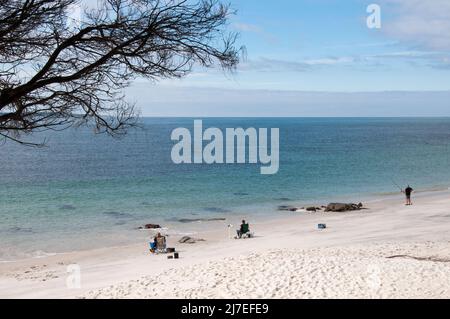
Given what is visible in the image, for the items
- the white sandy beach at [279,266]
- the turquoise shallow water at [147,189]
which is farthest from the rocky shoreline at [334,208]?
the white sandy beach at [279,266]

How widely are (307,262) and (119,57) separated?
11.2 metres

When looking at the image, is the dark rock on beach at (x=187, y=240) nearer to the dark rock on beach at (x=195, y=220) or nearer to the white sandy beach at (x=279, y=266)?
the white sandy beach at (x=279, y=266)

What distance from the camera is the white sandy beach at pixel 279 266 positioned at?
522 inches

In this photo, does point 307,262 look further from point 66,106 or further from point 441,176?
point 441,176

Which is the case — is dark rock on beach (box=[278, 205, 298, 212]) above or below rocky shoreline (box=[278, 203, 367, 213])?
below

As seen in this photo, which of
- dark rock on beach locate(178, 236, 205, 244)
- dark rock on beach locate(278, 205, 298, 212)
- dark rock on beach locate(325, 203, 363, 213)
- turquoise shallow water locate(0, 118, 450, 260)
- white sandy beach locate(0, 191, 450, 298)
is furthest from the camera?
dark rock on beach locate(278, 205, 298, 212)

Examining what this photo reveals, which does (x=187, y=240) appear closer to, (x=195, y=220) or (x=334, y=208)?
(x=195, y=220)

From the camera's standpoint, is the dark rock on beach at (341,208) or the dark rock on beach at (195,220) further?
the dark rock on beach at (341,208)

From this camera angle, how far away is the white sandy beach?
43.5 feet

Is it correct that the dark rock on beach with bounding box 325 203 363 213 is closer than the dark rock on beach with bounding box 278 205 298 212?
Yes

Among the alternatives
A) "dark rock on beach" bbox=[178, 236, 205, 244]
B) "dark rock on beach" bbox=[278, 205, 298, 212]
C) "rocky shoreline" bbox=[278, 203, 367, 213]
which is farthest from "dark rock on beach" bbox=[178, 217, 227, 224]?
"dark rock on beach" bbox=[178, 236, 205, 244]

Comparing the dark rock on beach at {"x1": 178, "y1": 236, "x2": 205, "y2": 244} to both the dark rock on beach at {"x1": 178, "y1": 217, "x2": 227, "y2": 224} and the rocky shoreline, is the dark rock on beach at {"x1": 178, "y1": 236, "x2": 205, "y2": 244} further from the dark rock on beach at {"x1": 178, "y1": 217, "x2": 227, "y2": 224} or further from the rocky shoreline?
the rocky shoreline

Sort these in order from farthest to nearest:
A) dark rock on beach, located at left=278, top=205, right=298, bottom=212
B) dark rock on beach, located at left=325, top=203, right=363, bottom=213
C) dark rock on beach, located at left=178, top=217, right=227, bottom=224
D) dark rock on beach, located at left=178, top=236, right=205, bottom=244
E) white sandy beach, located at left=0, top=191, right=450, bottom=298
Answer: dark rock on beach, located at left=278, top=205, right=298, bottom=212 < dark rock on beach, located at left=325, top=203, right=363, bottom=213 < dark rock on beach, located at left=178, top=217, right=227, bottom=224 < dark rock on beach, located at left=178, top=236, right=205, bottom=244 < white sandy beach, located at left=0, top=191, right=450, bottom=298
